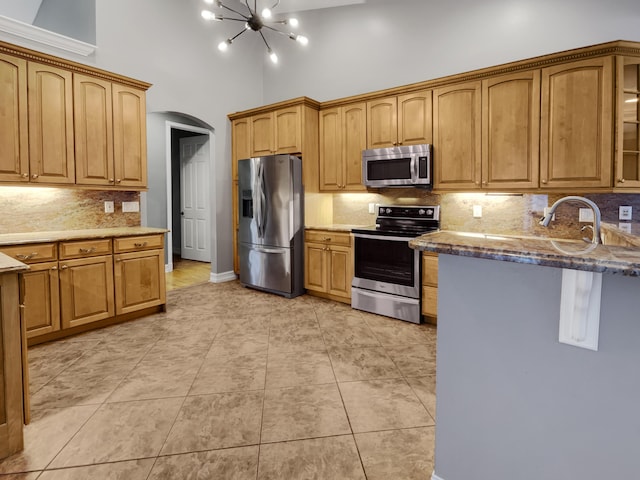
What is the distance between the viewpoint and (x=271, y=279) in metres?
4.51

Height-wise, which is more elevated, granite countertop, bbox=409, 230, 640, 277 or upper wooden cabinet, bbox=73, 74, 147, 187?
upper wooden cabinet, bbox=73, 74, 147, 187

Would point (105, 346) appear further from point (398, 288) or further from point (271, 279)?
point (398, 288)

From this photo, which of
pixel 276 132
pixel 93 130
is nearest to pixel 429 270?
pixel 276 132

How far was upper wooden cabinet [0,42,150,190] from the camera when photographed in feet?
9.68

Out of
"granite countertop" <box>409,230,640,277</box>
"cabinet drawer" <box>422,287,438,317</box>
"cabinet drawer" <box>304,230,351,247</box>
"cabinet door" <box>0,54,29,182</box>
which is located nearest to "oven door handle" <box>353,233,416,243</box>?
"cabinet drawer" <box>304,230,351,247</box>

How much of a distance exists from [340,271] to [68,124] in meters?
3.07

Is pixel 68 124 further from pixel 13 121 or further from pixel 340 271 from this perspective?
pixel 340 271

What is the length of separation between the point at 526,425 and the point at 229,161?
4914 millimetres

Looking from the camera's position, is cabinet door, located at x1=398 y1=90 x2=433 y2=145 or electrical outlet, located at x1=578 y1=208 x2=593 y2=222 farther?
cabinet door, located at x1=398 y1=90 x2=433 y2=145

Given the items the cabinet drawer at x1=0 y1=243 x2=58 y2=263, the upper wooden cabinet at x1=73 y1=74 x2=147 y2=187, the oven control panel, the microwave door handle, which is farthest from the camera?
the oven control panel

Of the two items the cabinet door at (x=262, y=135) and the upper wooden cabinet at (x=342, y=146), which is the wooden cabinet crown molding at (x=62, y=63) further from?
the upper wooden cabinet at (x=342, y=146)

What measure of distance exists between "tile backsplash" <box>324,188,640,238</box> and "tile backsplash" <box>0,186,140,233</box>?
9.80 ft

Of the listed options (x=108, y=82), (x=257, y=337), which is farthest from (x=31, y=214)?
(x=257, y=337)

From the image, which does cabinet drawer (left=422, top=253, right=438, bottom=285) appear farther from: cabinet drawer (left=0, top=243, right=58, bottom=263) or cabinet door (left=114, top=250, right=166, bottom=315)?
cabinet drawer (left=0, top=243, right=58, bottom=263)
